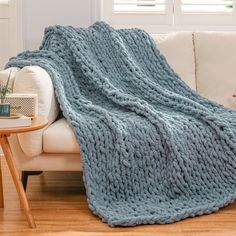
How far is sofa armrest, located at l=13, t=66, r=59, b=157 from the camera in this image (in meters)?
2.55

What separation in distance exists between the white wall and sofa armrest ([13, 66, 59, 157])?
94 cm

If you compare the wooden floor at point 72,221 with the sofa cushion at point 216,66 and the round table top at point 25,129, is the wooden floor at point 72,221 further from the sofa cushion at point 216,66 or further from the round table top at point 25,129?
the sofa cushion at point 216,66

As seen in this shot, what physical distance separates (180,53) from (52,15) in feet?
2.84

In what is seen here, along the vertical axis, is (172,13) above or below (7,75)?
above

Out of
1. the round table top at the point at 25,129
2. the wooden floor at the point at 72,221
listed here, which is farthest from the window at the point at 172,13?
the round table top at the point at 25,129

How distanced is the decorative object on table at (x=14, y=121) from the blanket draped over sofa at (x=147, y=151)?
1.07 ft

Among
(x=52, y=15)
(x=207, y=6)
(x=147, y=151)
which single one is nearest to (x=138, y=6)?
(x=207, y=6)

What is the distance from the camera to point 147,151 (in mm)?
2557

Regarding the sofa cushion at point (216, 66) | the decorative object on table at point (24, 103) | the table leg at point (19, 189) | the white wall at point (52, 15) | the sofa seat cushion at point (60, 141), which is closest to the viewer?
the table leg at point (19, 189)

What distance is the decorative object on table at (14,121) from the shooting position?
2238 mm

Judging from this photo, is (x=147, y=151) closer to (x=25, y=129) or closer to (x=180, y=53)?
(x=25, y=129)

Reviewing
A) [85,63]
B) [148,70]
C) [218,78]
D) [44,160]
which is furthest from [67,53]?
[218,78]

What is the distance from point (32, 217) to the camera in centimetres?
235

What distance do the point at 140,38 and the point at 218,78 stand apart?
499 mm
